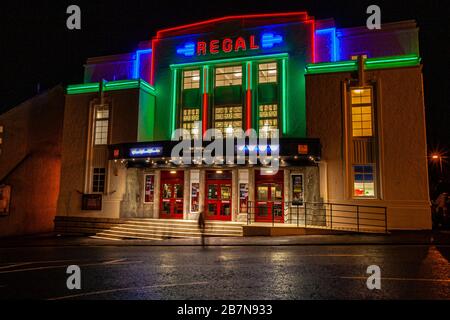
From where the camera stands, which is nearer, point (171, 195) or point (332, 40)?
point (332, 40)

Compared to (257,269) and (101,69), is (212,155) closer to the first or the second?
(257,269)

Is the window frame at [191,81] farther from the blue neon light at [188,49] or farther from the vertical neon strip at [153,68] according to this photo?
the vertical neon strip at [153,68]

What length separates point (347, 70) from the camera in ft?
59.2

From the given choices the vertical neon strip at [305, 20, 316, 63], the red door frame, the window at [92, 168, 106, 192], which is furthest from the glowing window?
the window at [92, 168, 106, 192]

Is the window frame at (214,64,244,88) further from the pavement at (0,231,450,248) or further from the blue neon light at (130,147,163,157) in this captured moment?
the pavement at (0,231,450,248)

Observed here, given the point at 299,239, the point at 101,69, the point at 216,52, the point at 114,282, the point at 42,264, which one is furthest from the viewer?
the point at 101,69

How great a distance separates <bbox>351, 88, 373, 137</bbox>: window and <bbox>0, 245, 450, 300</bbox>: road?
23.4 feet

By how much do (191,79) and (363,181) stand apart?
11.2m

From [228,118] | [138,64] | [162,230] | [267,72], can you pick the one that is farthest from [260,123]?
[138,64]

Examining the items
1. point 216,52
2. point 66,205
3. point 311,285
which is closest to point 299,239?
point 311,285

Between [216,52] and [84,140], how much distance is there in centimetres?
942

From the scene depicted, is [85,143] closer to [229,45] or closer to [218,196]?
[218,196]

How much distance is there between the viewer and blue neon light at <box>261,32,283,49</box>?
19.7 m

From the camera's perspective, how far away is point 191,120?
67.8 feet
